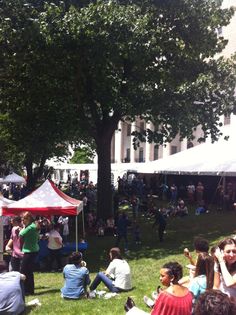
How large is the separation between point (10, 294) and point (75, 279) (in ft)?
6.72

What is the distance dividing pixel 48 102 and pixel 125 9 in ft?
15.8

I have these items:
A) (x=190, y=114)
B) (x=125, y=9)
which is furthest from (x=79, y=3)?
(x=190, y=114)

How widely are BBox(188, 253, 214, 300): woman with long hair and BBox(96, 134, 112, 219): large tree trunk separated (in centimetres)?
1540

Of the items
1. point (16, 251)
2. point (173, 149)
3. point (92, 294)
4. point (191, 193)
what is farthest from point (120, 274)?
point (173, 149)

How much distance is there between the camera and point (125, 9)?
1744 cm

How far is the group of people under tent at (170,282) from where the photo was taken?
366cm

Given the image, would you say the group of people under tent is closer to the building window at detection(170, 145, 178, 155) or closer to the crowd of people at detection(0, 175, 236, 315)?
the crowd of people at detection(0, 175, 236, 315)

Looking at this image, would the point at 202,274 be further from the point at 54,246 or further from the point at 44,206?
the point at 44,206

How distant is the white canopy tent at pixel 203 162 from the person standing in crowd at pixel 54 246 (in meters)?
12.9

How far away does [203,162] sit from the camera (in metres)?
27.1

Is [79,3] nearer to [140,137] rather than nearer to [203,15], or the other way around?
[203,15]

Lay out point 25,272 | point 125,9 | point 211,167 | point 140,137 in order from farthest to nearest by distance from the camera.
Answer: point 211,167
point 140,137
point 125,9
point 25,272

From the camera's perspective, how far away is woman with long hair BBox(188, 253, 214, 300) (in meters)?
6.27

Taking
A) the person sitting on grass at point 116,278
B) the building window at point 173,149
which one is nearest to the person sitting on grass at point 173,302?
the person sitting on grass at point 116,278
